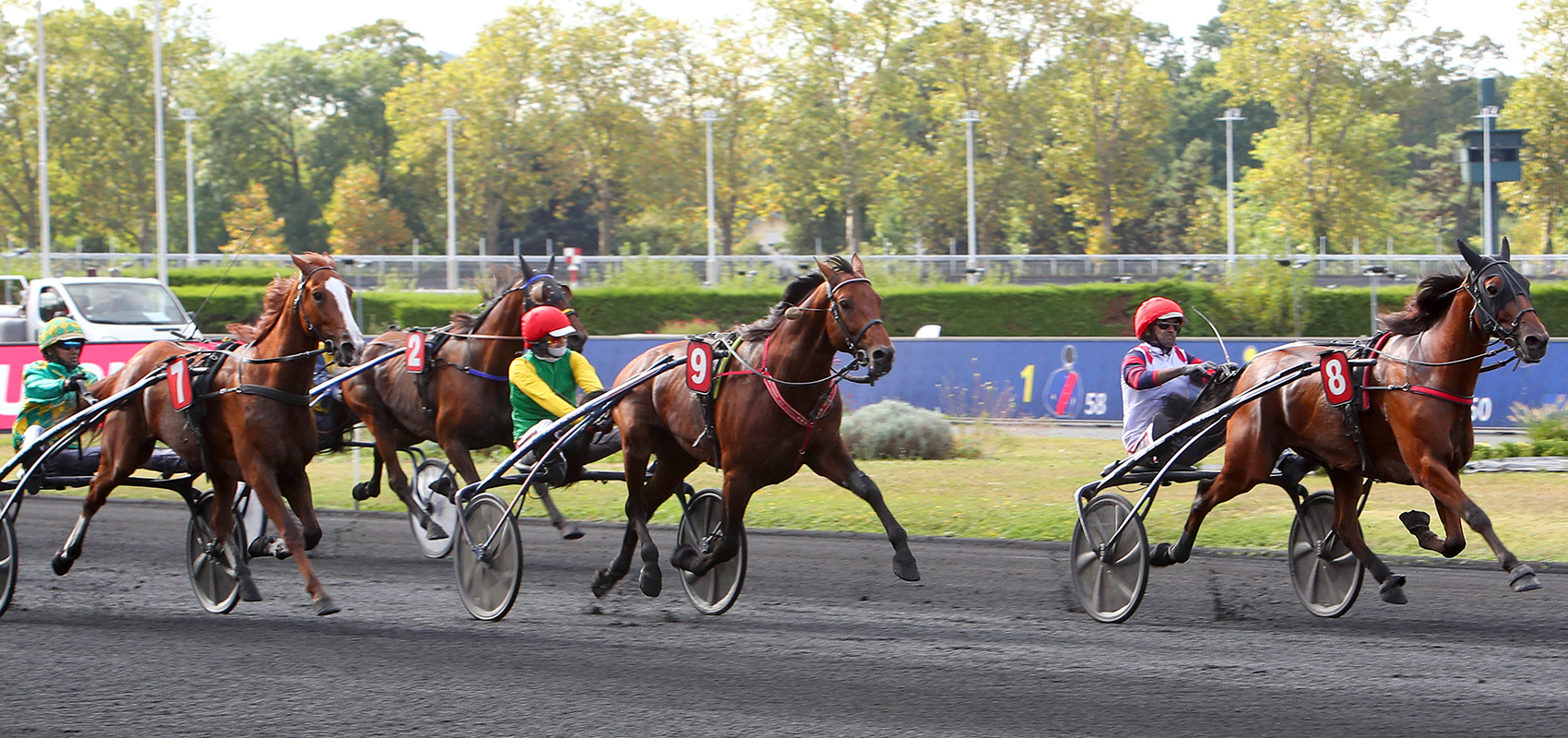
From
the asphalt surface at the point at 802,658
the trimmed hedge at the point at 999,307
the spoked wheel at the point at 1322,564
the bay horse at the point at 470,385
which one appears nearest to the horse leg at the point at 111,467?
the asphalt surface at the point at 802,658

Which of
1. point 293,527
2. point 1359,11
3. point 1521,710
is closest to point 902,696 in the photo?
point 1521,710

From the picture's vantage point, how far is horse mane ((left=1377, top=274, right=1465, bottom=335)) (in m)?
6.50

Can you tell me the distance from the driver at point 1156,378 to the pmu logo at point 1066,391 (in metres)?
9.36

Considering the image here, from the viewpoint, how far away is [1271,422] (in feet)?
22.4

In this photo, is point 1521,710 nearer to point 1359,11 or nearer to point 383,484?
point 383,484

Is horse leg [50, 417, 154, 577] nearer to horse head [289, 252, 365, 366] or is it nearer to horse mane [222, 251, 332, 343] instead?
horse mane [222, 251, 332, 343]

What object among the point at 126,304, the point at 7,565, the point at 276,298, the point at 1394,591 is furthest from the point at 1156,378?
the point at 126,304

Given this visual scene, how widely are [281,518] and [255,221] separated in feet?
156

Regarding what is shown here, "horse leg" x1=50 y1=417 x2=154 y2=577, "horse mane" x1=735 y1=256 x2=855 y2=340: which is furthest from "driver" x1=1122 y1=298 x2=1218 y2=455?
"horse leg" x1=50 y1=417 x2=154 y2=577

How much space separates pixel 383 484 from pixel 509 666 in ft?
26.3

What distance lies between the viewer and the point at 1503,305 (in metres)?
6.08

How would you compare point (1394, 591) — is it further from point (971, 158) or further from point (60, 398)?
point (971, 158)

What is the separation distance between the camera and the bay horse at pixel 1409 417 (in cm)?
608

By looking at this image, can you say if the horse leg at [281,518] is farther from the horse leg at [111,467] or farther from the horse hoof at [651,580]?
the horse hoof at [651,580]
